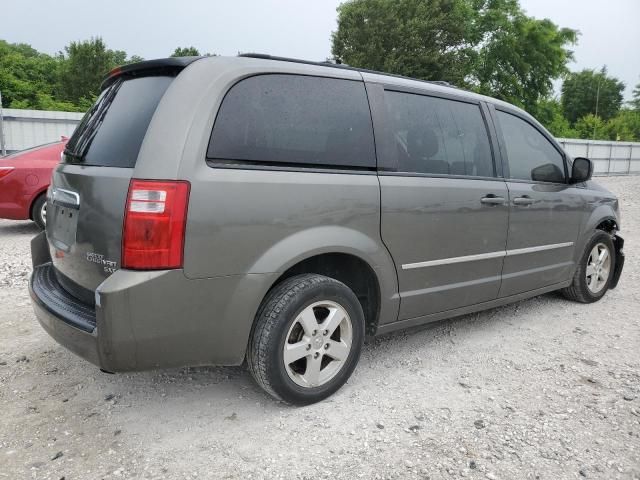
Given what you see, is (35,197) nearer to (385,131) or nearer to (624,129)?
(385,131)

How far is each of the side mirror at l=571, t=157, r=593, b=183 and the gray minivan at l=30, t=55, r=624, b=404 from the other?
1.00 metres

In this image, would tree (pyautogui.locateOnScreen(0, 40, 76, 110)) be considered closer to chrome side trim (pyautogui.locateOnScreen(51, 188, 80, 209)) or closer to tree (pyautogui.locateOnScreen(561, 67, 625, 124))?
chrome side trim (pyautogui.locateOnScreen(51, 188, 80, 209))

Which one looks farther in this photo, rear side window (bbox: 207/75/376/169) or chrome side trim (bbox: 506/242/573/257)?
chrome side trim (bbox: 506/242/573/257)

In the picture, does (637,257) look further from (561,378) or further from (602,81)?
(602,81)

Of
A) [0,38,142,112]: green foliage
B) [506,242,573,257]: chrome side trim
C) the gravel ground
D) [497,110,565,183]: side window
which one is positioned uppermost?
[0,38,142,112]: green foliage

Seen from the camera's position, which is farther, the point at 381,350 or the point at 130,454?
the point at 381,350

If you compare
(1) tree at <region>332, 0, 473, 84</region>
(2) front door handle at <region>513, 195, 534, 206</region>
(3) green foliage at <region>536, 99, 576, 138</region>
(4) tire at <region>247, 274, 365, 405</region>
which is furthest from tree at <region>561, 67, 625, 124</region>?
(4) tire at <region>247, 274, 365, 405</region>

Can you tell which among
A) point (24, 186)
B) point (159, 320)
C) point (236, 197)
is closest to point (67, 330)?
point (159, 320)

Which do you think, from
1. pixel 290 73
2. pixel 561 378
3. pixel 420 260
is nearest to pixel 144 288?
pixel 290 73

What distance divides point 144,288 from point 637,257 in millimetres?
6927

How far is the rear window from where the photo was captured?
8.33 feet

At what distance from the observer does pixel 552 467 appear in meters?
2.39

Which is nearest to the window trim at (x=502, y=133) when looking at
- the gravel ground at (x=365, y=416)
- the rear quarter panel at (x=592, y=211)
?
the rear quarter panel at (x=592, y=211)

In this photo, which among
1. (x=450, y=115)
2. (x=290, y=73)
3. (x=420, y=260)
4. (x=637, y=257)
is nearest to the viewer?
(x=290, y=73)
